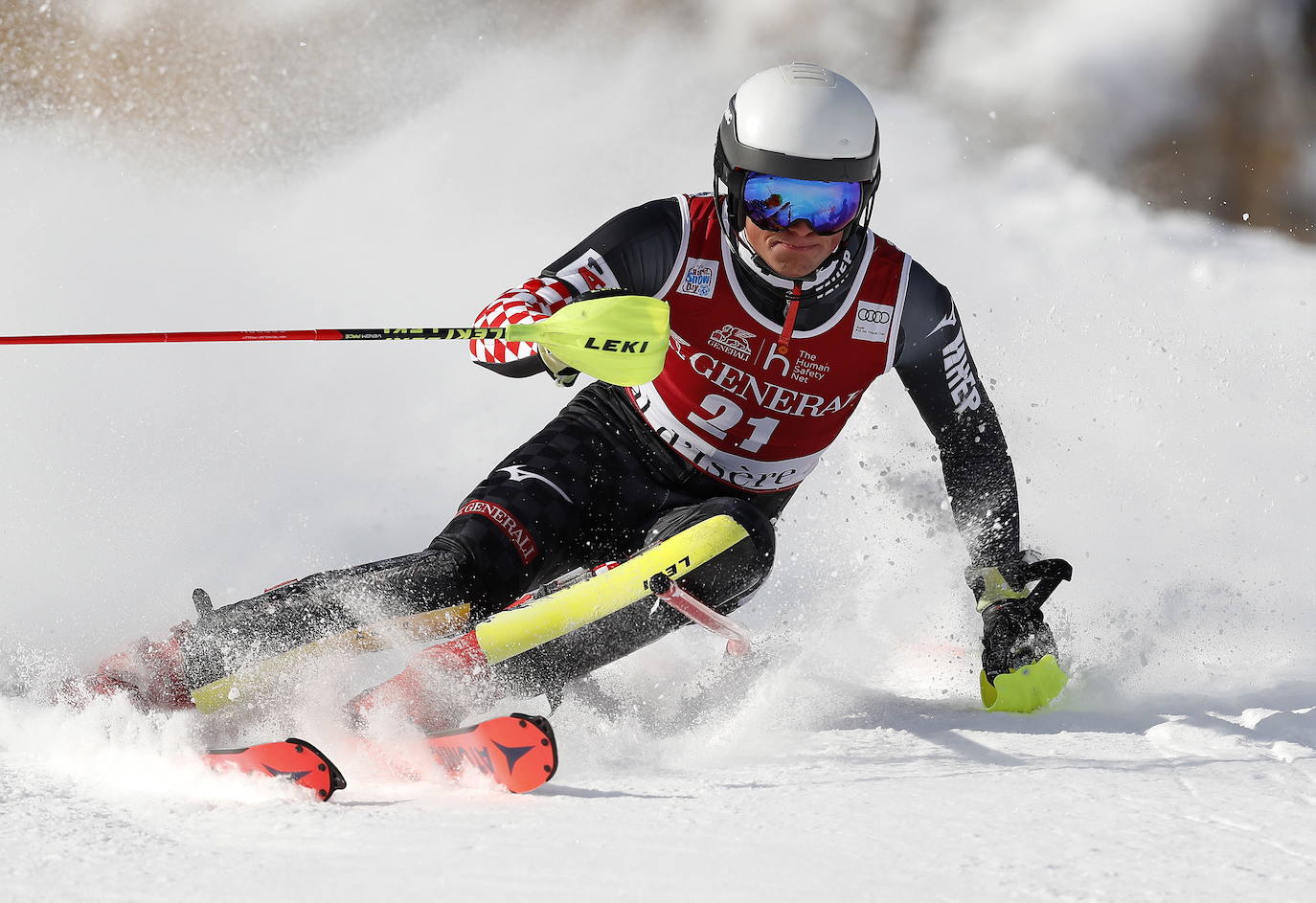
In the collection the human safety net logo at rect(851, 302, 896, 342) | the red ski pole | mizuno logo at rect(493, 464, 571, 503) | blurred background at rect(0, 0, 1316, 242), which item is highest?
blurred background at rect(0, 0, 1316, 242)

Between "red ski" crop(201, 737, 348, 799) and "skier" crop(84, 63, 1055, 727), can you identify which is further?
"skier" crop(84, 63, 1055, 727)

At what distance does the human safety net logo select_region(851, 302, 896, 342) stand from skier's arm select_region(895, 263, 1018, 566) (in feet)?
0.15

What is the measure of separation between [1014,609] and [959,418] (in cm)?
45

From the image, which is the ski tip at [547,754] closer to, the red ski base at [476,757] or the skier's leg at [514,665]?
the red ski base at [476,757]

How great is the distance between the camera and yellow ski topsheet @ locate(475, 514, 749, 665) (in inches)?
83.9

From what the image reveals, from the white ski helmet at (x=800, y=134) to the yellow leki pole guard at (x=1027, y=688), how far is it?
39.3 inches

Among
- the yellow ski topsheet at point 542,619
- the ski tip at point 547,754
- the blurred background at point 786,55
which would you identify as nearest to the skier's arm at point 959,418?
the yellow ski topsheet at point 542,619

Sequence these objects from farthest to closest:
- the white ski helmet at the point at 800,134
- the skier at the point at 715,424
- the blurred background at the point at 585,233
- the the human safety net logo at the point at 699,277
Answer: the blurred background at the point at 585,233 < the the human safety net logo at the point at 699,277 < the white ski helmet at the point at 800,134 < the skier at the point at 715,424

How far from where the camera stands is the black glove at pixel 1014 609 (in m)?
2.58

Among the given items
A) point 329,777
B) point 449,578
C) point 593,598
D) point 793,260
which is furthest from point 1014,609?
point 329,777

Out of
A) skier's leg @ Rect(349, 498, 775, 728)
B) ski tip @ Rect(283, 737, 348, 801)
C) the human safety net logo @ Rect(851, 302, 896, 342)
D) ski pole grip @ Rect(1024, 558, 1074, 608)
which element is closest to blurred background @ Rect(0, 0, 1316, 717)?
ski pole grip @ Rect(1024, 558, 1074, 608)

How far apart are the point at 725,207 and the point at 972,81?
7919 mm

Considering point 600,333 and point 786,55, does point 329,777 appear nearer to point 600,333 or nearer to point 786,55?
point 600,333

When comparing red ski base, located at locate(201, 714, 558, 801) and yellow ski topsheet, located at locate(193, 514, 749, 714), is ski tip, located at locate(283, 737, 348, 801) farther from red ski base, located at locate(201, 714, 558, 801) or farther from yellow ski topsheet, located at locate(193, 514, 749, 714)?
yellow ski topsheet, located at locate(193, 514, 749, 714)
